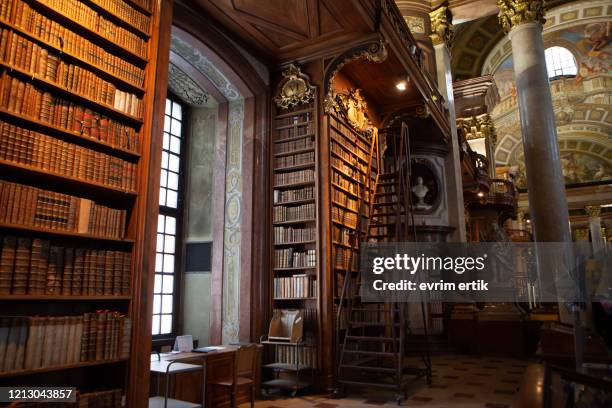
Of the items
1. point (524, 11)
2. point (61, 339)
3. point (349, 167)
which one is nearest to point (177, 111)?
point (349, 167)

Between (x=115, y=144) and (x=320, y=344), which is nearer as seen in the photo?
(x=115, y=144)

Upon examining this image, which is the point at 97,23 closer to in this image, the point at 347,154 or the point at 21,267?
the point at 21,267

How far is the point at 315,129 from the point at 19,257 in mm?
3684

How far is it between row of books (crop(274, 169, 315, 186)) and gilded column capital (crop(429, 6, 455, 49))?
283 inches

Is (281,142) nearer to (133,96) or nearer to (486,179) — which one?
(133,96)

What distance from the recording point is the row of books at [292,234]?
5.19 metres

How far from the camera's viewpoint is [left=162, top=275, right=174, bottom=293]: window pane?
5750 mm

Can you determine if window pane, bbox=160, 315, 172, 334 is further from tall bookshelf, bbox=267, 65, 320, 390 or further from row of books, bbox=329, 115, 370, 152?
row of books, bbox=329, 115, 370, 152

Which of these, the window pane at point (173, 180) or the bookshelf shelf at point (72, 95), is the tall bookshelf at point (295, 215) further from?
the bookshelf shelf at point (72, 95)

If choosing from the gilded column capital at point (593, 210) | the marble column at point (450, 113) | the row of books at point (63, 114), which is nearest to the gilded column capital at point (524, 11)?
the marble column at point (450, 113)

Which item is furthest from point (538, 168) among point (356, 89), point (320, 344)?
point (320, 344)

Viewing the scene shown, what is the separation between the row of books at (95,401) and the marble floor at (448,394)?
5.96 ft

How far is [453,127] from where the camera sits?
9.77m

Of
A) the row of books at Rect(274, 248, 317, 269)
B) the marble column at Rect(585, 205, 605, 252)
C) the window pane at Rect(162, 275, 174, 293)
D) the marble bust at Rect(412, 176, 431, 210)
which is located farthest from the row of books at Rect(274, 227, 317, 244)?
the marble bust at Rect(412, 176, 431, 210)
